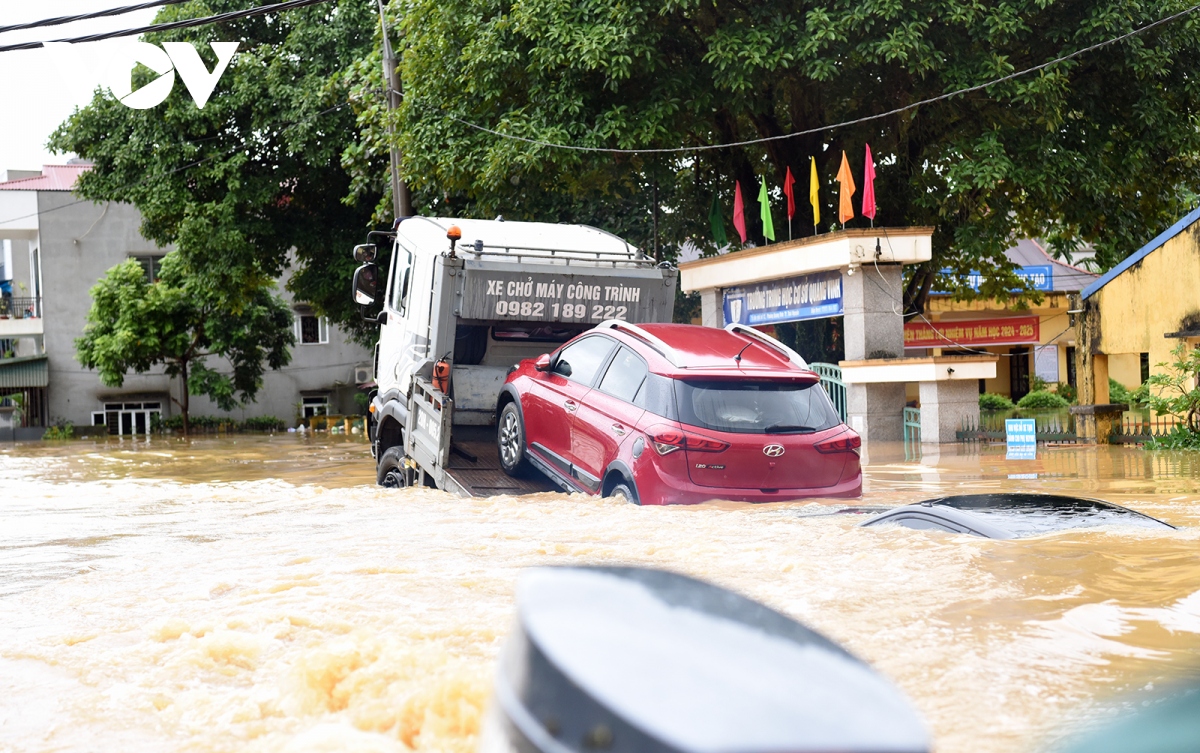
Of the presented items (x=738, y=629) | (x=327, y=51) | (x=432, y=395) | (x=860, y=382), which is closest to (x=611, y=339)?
(x=432, y=395)

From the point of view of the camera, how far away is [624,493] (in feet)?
27.5

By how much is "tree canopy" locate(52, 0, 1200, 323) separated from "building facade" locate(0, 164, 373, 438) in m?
14.9

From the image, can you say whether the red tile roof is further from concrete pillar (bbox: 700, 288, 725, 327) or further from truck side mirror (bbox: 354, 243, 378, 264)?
truck side mirror (bbox: 354, 243, 378, 264)

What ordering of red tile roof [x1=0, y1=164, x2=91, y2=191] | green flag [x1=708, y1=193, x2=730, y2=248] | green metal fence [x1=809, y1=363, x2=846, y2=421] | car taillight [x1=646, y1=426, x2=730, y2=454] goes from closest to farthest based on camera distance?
car taillight [x1=646, y1=426, x2=730, y2=454] → green metal fence [x1=809, y1=363, x2=846, y2=421] → green flag [x1=708, y1=193, x2=730, y2=248] → red tile roof [x1=0, y1=164, x2=91, y2=191]

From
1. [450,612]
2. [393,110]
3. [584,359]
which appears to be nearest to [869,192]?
[393,110]

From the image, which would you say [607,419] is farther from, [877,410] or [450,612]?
[877,410]

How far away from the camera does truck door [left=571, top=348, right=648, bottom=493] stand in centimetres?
848

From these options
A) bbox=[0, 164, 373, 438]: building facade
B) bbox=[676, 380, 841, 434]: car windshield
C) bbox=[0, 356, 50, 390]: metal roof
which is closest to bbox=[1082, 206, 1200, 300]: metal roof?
bbox=[676, 380, 841, 434]: car windshield

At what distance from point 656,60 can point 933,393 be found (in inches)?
263

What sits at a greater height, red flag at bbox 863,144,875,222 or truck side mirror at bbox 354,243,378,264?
red flag at bbox 863,144,875,222

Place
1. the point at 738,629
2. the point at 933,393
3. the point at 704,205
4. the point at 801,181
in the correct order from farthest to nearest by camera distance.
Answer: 1. the point at 704,205
2. the point at 801,181
3. the point at 933,393
4. the point at 738,629

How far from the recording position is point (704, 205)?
23516 mm

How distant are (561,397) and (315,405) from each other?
116 feet

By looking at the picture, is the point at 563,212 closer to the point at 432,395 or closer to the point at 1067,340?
the point at 432,395
